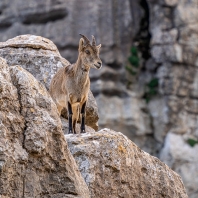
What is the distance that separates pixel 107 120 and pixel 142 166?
21.6 m

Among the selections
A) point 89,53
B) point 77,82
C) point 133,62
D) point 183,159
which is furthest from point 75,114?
point 133,62

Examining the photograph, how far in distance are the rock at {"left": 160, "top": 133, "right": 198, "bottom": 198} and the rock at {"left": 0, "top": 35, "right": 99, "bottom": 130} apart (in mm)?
16380

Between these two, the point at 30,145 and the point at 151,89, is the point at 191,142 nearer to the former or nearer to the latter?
the point at 151,89

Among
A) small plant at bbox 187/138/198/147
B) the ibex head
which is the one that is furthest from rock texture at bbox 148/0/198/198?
the ibex head

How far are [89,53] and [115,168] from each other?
3556mm

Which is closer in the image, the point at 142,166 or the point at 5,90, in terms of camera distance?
the point at 5,90

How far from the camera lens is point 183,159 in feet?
91.8

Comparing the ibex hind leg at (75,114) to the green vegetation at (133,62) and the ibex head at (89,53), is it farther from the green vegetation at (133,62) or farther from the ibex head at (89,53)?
the green vegetation at (133,62)

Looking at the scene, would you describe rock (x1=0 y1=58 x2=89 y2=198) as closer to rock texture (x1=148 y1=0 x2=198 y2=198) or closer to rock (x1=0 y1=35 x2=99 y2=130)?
rock (x1=0 y1=35 x2=99 y2=130)

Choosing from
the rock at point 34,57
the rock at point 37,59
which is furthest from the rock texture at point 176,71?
the rock at point 34,57

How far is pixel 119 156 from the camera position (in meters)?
7.35

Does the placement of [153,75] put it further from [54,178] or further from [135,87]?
[54,178]

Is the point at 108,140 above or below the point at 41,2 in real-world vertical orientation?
above

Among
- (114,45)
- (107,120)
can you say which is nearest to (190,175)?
(107,120)
